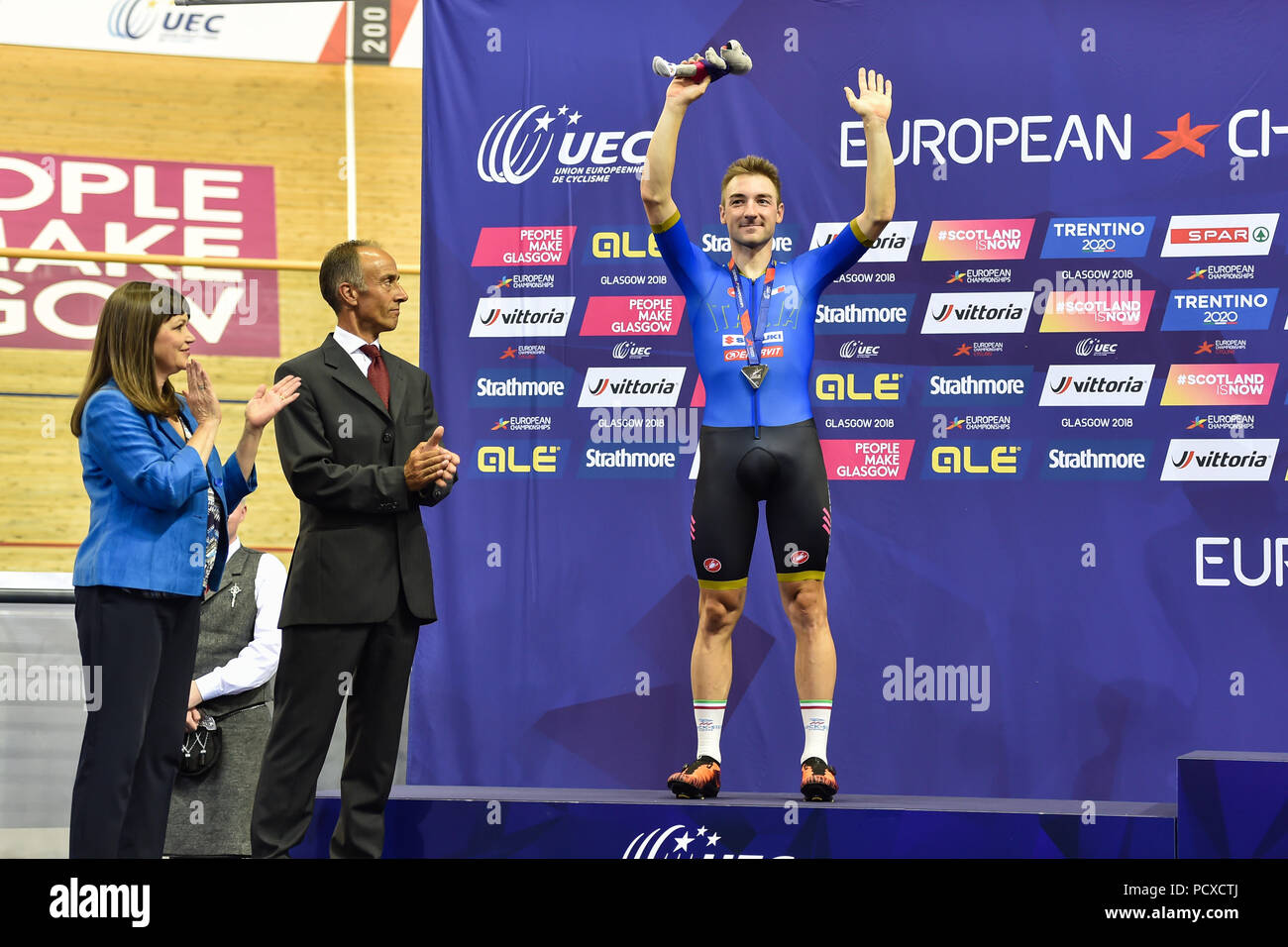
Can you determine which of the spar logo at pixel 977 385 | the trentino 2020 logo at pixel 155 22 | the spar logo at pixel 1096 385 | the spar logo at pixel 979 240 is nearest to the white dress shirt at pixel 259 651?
the spar logo at pixel 977 385

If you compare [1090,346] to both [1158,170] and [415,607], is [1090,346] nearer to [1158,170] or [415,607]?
[1158,170]

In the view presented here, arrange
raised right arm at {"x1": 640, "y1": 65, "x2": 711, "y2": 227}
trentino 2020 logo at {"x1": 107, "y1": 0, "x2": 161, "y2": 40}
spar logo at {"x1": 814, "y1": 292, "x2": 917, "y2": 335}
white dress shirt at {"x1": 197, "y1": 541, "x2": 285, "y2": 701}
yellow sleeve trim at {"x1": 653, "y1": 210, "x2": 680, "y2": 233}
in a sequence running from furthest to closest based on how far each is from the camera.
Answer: trentino 2020 logo at {"x1": 107, "y1": 0, "x2": 161, "y2": 40}, spar logo at {"x1": 814, "y1": 292, "x2": 917, "y2": 335}, white dress shirt at {"x1": 197, "y1": 541, "x2": 285, "y2": 701}, yellow sleeve trim at {"x1": 653, "y1": 210, "x2": 680, "y2": 233}, raised right arm at {"x1": 640, "y1": 65, "x2": 711, "y2": 227}

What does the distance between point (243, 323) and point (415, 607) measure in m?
3.08

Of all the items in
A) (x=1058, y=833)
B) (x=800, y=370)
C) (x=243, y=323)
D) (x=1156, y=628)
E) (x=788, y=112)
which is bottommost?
(x=1058, y=833)

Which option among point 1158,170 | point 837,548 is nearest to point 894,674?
point 837,548

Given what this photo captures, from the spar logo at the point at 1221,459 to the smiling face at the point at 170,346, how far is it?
11.3 ft

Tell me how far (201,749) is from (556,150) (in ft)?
8.61

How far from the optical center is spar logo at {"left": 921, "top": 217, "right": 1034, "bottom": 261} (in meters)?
4.97

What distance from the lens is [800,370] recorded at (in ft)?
12.3

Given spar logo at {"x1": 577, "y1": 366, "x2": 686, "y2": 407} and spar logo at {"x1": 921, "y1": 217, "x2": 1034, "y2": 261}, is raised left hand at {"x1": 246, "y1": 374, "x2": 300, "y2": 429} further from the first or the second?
spar logo at {"x1": 921, "y1": 217, "x2": 1034, "y2": 261}

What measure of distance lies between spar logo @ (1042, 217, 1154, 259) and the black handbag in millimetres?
3416

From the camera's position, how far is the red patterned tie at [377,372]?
139 inches

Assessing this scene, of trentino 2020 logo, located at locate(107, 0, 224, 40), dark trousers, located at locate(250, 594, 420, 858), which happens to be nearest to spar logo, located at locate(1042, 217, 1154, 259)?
dark trousers, located at locate(250, 594, 420, 858)

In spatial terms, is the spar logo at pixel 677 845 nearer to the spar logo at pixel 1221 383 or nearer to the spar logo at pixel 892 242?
the spar logo at pixel 892 242
